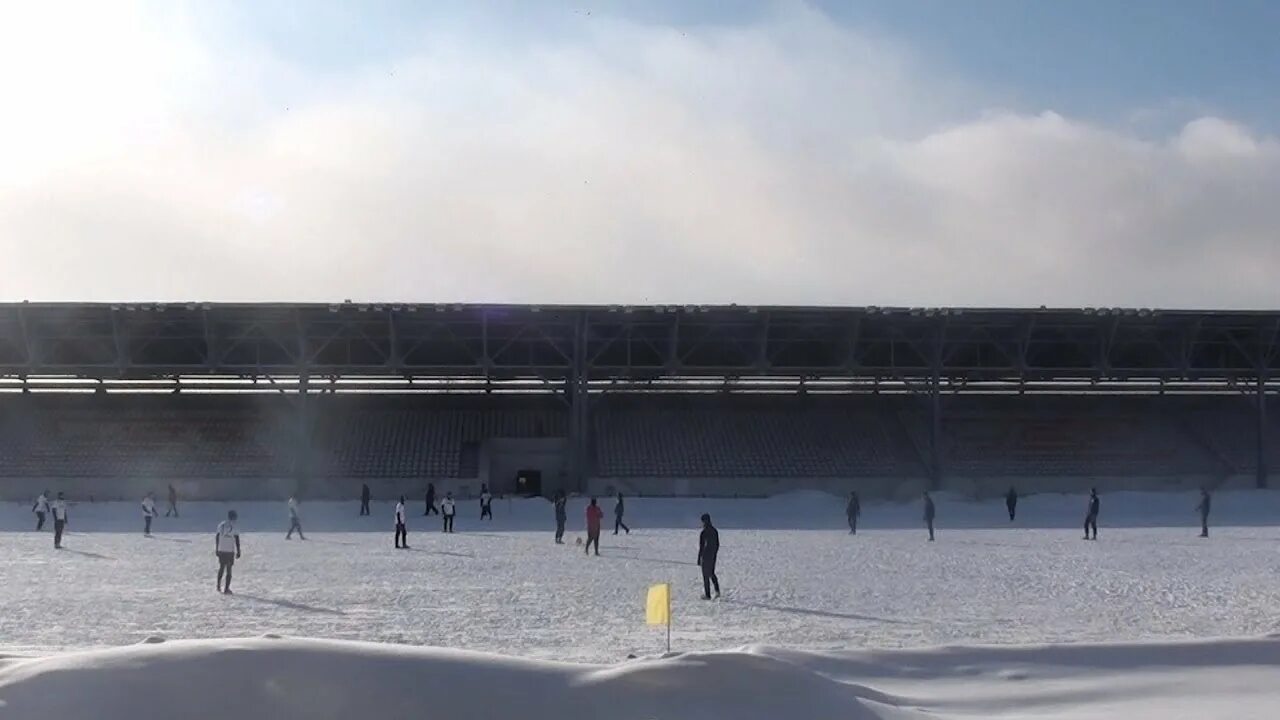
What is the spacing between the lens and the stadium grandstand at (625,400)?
5162cm

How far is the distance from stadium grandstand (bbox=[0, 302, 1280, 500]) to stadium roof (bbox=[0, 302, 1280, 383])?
123 millimetres

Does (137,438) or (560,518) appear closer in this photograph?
(560,518)

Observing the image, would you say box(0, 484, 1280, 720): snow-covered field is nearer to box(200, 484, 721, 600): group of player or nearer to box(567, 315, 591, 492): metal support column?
box(200, 484, 721, 600): group of player

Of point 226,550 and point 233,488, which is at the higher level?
point 233,488

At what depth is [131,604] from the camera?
753 inches

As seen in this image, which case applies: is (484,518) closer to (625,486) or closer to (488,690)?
(625,486)

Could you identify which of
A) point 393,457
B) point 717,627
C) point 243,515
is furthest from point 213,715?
point 393,457

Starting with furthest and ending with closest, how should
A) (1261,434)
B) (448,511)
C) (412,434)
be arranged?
(412,434), (1261,434), (448,511)

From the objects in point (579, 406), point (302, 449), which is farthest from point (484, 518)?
point (302, 449)

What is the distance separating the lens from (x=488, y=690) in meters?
7.84

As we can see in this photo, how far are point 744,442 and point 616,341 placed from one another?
7.33 m

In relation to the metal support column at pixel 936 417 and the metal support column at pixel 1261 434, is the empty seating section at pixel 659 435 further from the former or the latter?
the metal support column at pixel 936 417

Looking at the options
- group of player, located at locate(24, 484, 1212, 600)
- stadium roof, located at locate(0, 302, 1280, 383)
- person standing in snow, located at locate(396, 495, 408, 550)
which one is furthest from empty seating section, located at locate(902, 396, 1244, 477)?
person standing in snow, located at locate(396, 495, 408, 550)

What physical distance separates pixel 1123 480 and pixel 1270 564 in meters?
28.6
